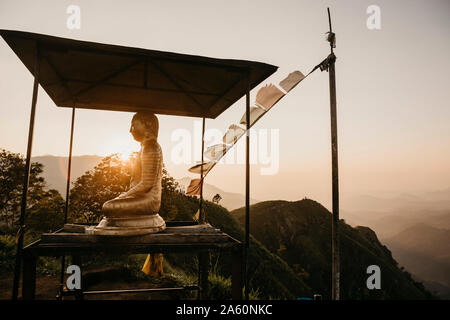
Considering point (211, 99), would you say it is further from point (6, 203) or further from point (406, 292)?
point (406, 292)

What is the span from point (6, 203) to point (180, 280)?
22935 millimetres

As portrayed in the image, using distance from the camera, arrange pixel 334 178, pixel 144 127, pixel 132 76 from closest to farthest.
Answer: pixel 334 178 < pixel 144 127 < pixel 132 76

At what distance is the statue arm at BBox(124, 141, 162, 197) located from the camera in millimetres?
3412

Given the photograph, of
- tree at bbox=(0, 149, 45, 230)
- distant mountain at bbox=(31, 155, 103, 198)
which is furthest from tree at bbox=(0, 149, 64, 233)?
distant mountain at bbox=(31, 155, 103, 198)

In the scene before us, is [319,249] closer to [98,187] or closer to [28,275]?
[98,187]

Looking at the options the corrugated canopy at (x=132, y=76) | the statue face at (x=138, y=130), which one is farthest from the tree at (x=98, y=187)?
the statue face at (x=138, y=130)

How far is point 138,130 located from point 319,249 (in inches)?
1758

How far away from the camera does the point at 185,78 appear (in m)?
4.12

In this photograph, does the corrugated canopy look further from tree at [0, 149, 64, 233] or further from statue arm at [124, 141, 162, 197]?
tree at [0, 149, 64, 233]

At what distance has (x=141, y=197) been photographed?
330 centimetres

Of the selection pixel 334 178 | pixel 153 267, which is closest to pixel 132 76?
pixel 153 267

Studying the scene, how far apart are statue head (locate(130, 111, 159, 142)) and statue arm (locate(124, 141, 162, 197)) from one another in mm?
219
